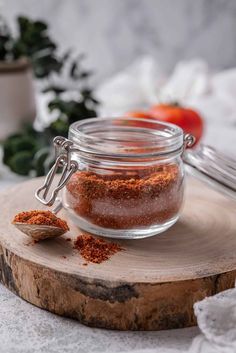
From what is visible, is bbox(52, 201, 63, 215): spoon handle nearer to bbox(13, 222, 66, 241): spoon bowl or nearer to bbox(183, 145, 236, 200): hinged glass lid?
bbox(13, 222, 66, 241): spoon bowl

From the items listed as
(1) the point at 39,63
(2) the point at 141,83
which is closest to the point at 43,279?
(1) the point at 39,63

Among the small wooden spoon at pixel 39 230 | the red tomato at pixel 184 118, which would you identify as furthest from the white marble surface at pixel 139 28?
the small wooden spoon at pixel 39 230

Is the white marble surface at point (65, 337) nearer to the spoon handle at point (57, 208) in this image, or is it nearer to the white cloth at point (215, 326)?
the white cloth at point (215, 326)

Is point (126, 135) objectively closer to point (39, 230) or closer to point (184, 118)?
point (39, 230)

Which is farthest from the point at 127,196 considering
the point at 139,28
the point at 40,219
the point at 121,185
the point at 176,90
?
the point at 139,28

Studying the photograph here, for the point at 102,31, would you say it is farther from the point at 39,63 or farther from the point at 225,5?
the point at 39,63

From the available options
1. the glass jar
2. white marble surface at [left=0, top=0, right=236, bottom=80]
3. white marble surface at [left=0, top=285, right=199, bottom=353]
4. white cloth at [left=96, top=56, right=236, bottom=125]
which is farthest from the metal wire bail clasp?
white marble surface at [left=0, top=0, right=236, bottom=80]

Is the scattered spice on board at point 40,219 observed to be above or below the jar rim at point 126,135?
below

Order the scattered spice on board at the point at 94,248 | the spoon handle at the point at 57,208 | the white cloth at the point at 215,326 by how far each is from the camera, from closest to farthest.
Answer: the white cloth at the point at 215,326 → the scattered spice on board at the point at 94,248 → the spoon handle at the point at 57,208
